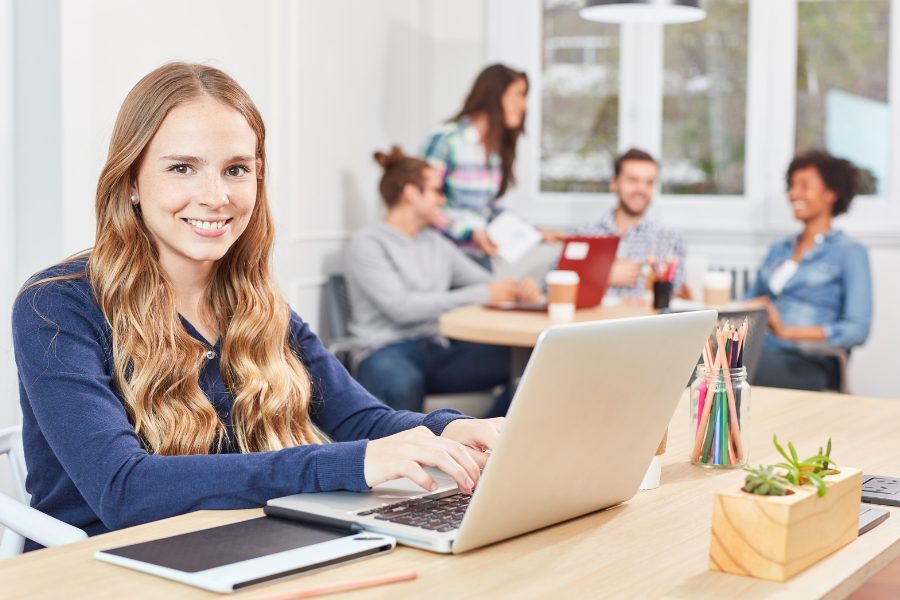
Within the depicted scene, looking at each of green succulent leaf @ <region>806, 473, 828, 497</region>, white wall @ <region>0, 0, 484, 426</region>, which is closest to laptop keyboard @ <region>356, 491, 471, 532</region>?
green succulent leaf @ <region>806, 473, 828, 497</region>

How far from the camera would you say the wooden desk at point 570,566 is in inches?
40.9

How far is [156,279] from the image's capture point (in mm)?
1665

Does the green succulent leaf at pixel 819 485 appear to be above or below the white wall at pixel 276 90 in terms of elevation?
below

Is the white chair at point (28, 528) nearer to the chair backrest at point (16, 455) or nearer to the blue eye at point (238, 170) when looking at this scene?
the chair backrest at point (16, 455)

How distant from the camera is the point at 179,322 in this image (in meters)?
1.67

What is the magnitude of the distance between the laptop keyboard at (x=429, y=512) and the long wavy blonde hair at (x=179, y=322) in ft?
1.36

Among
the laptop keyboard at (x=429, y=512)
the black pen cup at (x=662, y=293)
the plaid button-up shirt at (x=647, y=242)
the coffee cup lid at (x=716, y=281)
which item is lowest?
the laptop keyboard at (x=429, y=512)

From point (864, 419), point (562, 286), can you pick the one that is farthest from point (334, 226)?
point (864, 419)

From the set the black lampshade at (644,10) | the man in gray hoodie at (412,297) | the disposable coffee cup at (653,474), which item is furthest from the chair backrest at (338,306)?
the disposable coffee cup at (653,474)

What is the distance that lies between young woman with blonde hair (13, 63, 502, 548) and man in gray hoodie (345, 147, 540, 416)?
226 centimetres

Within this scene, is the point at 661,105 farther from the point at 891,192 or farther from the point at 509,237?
the point at 509,237

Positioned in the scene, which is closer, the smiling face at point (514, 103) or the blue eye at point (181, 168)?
the blue eye at point (181, 168)

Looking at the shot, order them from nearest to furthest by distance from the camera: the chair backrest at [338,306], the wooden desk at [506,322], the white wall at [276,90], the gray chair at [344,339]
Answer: the white wall at [276,90] < the wooden desk at [506,322] < the gray chair at [344,339] < the chair backrest at [338,306]

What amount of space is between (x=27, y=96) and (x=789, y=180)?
299 centimetres
